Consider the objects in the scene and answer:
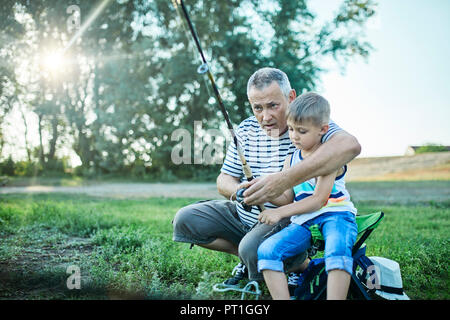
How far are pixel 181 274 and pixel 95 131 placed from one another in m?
15.8

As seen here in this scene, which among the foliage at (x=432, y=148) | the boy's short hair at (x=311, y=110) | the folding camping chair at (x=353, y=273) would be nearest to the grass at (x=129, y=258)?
the folding camping chair at (x=353, y=273)

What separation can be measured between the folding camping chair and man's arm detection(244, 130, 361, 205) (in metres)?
0.33

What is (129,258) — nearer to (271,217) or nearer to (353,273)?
(271,217)

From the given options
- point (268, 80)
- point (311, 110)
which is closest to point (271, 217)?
point (311, 110)

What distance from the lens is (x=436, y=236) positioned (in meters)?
4.58

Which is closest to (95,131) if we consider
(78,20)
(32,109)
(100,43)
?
(32,109)

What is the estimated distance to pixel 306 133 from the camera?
2488mm

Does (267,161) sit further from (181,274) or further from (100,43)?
(100,43)

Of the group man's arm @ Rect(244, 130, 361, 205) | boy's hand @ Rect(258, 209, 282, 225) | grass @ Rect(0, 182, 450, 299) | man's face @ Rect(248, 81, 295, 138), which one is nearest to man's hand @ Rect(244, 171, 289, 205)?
man's arm @ Rect(244, 130, 361, 205)

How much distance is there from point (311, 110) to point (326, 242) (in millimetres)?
805

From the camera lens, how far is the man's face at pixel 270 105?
2744 millimetres

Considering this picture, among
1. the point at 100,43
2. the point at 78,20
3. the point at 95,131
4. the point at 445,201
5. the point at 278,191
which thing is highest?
the point at 100,43

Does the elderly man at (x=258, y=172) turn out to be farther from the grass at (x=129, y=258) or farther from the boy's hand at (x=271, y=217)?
the grass at (x=129, y=258)

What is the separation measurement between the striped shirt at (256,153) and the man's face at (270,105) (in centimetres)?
12
